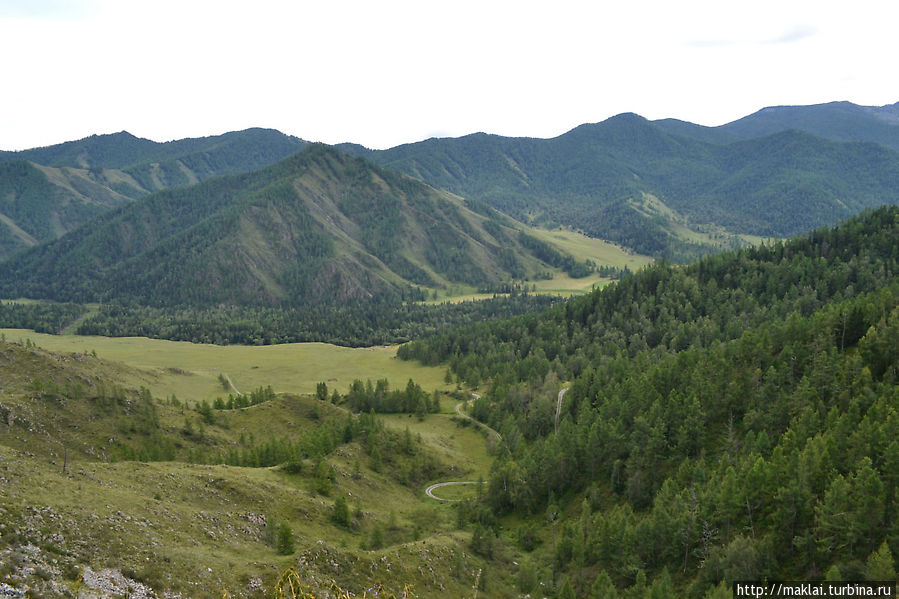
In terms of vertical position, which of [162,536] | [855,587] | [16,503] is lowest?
[855,587]

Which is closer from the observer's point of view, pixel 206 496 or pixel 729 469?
pixel 206 496

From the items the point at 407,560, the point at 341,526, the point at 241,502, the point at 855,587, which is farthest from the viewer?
the point at 341,526

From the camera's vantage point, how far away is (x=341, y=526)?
107 metres

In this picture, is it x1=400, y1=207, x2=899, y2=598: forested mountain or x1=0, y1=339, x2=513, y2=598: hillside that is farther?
x1=400, y1=207, x2=899, y2=598: forested mountain

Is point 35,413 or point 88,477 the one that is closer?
point 88,477

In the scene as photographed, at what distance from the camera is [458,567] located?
97875mm

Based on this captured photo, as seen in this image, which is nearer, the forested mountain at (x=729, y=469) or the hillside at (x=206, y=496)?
the hillside at (x=206, y=496)

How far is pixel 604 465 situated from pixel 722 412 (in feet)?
97.4

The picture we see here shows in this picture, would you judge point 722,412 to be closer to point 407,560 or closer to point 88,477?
point 407,560

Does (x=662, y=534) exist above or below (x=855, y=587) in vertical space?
below

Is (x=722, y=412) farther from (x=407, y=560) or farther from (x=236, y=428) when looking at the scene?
(x=236, y=428)

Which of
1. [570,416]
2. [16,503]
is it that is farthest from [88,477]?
[570,416]

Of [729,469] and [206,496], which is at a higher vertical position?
[729,469]

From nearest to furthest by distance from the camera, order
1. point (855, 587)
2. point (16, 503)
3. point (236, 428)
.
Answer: point (16, 503)
point (855, 587)
point (236, 428)
